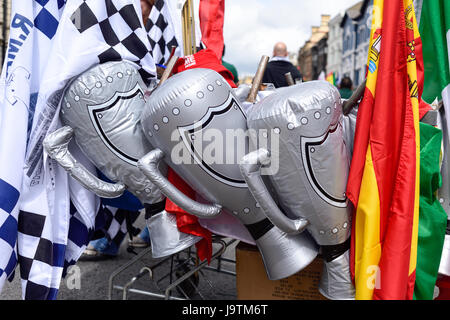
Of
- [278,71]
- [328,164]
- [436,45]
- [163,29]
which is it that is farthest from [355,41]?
[328,164]

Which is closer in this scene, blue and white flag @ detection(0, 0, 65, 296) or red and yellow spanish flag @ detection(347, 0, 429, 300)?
red and yellow spanish flag @ detection(347, 0, 429, 300)

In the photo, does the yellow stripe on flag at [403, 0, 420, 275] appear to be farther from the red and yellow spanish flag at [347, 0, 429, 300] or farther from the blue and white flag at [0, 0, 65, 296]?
the blue and white flag at [0, 0, 65, 296]

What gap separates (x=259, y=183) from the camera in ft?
3.79

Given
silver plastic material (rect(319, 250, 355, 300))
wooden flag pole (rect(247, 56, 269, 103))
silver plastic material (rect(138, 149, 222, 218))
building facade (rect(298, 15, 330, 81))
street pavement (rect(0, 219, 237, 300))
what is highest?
wooden flag pole (rect(247, 56, 269, 103))

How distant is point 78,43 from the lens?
55.8 inches

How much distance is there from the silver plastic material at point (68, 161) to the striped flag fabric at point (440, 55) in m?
1.14

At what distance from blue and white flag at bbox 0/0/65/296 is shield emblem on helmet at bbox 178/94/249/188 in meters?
0.64

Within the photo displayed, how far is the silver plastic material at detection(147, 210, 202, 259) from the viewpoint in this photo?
1.42m

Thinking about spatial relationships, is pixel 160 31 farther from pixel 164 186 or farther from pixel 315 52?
pixel 315 52

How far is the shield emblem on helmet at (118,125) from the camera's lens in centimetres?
137

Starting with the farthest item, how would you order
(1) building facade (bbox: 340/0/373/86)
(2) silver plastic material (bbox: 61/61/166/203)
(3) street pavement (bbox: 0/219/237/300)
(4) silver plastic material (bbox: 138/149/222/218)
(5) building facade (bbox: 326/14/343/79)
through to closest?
(5) building facade (bbox: 326/14/343/79) → (1) building facade (bbox: 340/0/373/86) → (3) street pavement (bbox: 0/219/237/300) → (2) silver plastic material (bbox: 61/61/166/203) → (4) silver plastic material (bbox: 138/149/222/218)

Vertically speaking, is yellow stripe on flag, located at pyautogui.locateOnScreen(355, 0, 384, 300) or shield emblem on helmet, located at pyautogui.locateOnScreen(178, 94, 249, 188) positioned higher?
shield emblem on helmet, located at pyautogui.locateOnScreen(178, 94, 249, 188)

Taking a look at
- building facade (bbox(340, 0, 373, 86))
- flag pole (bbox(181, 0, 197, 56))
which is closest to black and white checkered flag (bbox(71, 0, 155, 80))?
flag pole (bbox(181, 0, 197, 56))

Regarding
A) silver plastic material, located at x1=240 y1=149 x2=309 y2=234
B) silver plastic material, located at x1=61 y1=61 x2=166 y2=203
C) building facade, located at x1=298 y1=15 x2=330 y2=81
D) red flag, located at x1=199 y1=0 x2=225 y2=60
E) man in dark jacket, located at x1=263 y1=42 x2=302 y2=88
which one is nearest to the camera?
silver plastic material, located at x1=240 y1=149 x2=309 y2=234
